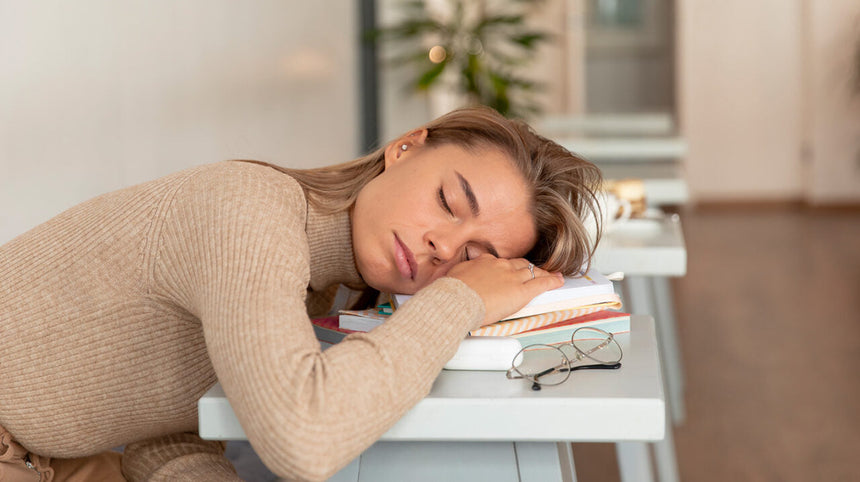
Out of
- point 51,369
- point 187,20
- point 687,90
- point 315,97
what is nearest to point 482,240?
point 51,369

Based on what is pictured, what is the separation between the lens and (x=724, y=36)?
6664mm

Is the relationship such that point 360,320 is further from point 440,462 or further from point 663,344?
point 663,344

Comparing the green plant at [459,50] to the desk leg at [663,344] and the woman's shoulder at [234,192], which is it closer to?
the desk leg at [663,344]

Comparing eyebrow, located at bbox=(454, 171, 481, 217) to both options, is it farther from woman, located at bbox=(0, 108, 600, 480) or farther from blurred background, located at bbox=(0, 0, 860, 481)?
blurred background, located at bbox=(0, 0, 860, 481)

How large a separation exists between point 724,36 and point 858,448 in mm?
4756

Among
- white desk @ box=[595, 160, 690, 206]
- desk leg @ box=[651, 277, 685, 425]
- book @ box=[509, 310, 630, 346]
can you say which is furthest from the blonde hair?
desk leg @ box=[651, 277, 685, 425]

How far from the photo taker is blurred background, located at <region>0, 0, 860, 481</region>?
6.18 feet

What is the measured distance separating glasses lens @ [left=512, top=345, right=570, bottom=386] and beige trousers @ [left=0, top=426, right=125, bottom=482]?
575mm

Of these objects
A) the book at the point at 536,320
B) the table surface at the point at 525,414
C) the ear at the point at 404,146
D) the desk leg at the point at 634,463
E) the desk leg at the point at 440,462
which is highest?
the ear at the point at 404,146

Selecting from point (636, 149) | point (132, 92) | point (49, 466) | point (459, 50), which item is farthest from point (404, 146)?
point (459, 50)

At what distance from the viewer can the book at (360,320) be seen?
3.42 feet

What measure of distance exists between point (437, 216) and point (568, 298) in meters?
0.18

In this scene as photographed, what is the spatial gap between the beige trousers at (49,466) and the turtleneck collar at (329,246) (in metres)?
0.36

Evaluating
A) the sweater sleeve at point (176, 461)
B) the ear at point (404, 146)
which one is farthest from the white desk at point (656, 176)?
the sweater sleeve at point (176, 461)
